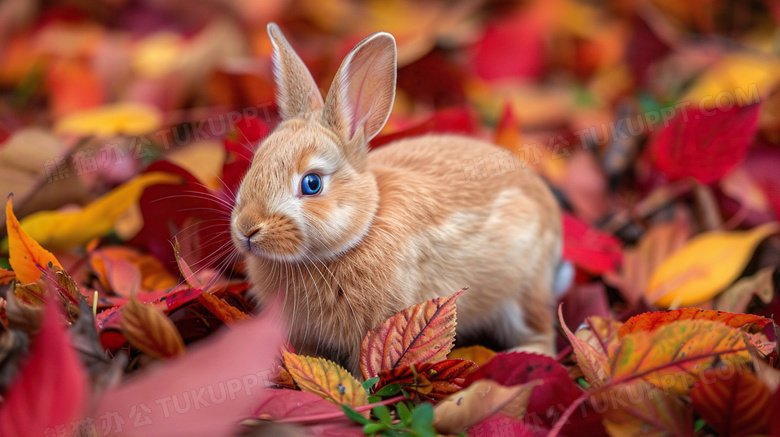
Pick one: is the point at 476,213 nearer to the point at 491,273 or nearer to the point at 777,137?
the point at 491,273

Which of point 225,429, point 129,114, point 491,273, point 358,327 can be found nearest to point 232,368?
point 225,429

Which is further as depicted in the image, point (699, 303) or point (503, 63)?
point (503, 63)

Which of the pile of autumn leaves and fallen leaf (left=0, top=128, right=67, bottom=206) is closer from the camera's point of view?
the pile of autumn leaves

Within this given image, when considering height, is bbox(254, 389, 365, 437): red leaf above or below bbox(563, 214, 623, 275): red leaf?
above

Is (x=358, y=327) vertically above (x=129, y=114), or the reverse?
(x=129, y=114)

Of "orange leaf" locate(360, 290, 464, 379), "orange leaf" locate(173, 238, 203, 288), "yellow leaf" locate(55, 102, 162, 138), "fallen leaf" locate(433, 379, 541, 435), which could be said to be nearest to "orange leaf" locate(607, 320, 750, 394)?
"fallen leaf" locate(433, 379, 541, 435)

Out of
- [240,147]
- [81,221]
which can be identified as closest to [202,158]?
[240,147]

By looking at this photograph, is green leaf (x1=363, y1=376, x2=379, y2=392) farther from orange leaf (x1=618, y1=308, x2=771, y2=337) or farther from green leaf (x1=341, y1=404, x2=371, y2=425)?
orange leaf (x1=618, y1=308, x2=771, y2=337)
